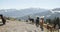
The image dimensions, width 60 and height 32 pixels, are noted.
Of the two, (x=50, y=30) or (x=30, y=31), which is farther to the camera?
(x=50, y=30)

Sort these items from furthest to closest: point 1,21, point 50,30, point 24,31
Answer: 1. point 1,21
2. point 50,30
3. point 24,31

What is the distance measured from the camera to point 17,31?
480 centimetres

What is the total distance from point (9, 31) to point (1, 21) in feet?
8.47

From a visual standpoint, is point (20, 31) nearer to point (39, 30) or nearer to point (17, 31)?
point (17, 31)

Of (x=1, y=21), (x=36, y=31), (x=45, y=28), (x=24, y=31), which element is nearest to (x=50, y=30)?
(x=45, y=28)

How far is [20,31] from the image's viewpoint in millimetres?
4801

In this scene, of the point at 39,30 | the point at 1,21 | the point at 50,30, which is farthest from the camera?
the point at 1,21

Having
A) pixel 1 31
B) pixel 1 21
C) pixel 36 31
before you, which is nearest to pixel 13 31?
pixel 1 31

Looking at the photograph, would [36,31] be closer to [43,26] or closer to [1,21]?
[43,26]

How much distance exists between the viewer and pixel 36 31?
16.2 ft

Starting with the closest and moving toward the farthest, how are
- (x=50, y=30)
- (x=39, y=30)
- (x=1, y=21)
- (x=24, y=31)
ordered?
1. (x=24, y=31)
2. (x=39, y=30)
3. (x=50, y=30)
4. (x=1, y=21)

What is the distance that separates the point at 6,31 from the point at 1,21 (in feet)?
8.26

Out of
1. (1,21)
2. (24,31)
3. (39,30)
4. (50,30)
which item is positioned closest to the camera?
(24,31)

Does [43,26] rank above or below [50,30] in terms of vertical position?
above
